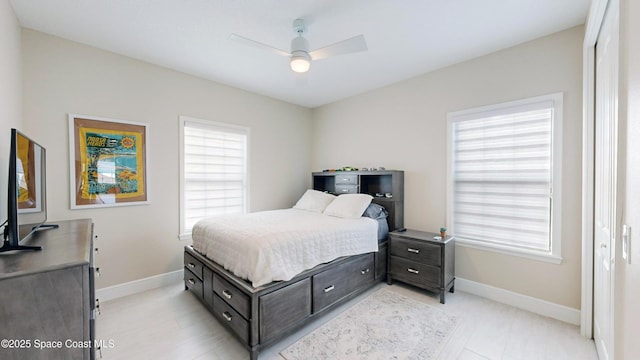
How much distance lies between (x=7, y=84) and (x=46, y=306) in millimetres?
1964

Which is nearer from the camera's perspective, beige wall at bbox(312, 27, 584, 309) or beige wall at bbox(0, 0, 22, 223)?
beige wall at bbox(0, 0, 22, 223)

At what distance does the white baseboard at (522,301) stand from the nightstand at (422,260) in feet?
0.65

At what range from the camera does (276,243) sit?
6.87ft

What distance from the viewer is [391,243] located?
3.17 metres

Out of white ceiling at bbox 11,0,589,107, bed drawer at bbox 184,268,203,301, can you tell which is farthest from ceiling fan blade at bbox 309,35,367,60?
bed drawer at bbox 184,268,203,301

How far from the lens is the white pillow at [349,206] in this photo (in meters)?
3.23

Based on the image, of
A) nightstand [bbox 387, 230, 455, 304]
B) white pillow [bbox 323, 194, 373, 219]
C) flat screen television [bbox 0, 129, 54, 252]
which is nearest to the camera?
flat screen television [bbox 0, 129, 54, 252]

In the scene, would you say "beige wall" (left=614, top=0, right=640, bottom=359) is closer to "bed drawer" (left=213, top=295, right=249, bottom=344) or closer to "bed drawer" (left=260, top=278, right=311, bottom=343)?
"bed drawer" (left=260, top=278, right=311, bottom=343)

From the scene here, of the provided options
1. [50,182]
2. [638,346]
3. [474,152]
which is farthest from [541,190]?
[50,182]

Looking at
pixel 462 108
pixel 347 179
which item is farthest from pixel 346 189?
pixel 462 108

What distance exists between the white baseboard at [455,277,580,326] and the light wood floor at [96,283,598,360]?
7 cm

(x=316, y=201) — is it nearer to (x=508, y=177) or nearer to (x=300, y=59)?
(x=300, y=59)

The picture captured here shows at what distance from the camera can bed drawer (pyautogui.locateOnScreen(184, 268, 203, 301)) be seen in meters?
2.63

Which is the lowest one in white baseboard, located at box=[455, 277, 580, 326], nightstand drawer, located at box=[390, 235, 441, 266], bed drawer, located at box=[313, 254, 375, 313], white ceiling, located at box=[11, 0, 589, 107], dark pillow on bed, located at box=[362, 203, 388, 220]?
white baseboard, located at box=[455, 277, 580, 326]
